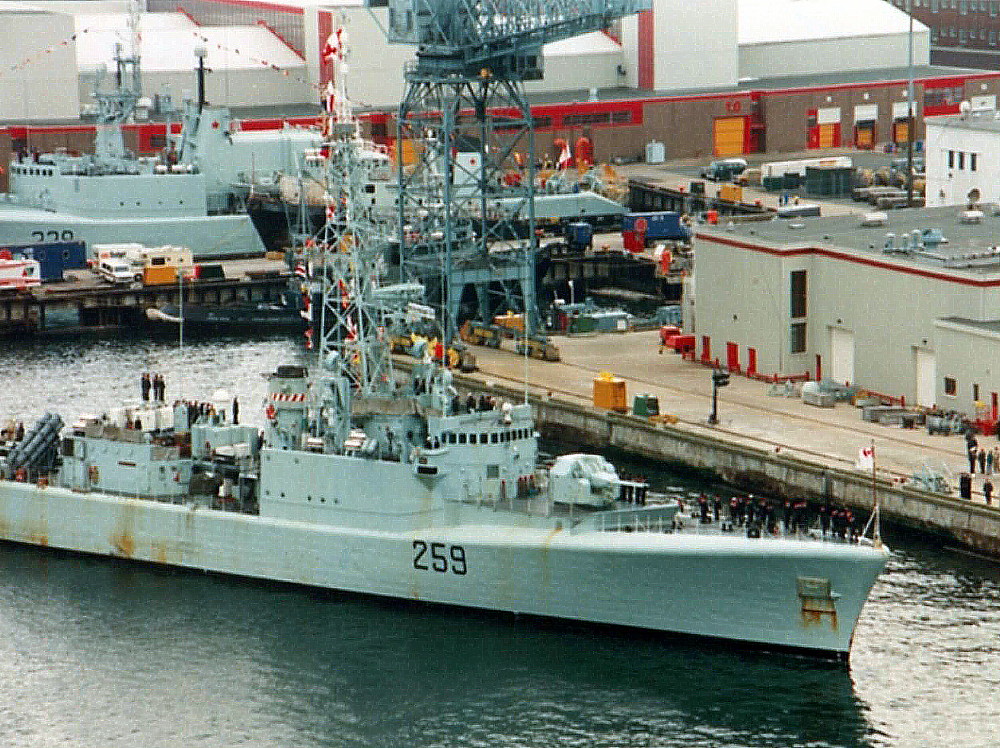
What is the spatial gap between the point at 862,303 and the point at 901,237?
2.94 meters

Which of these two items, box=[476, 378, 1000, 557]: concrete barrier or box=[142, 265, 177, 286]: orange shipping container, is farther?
box=[142, 265, 177, 286]: orange shipping container

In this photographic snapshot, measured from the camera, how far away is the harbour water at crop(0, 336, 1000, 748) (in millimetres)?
46344

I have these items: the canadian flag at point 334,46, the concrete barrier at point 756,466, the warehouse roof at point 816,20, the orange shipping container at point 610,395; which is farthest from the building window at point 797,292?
the warehouse roof at point 816,20

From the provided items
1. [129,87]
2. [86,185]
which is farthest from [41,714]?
[129,87]

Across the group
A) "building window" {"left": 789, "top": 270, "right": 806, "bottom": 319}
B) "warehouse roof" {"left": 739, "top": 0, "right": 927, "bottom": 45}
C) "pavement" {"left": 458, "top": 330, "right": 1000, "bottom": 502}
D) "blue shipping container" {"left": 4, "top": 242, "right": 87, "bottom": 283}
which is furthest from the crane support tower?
"warehouse roof" {"left": 739, "top": 0, "right": 927, "bottom": 45}

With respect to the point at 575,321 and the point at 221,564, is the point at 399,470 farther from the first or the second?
the point at 575,321

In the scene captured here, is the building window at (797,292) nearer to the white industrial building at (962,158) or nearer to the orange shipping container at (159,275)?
the white industrial building at (962,158)

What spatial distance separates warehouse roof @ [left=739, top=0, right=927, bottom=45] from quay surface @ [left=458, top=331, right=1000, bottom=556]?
5079 centimetres

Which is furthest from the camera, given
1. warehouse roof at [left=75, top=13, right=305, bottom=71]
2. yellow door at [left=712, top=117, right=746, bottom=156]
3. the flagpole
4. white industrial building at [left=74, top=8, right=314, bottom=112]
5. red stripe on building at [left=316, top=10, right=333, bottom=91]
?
yellow door at [left=712, top=117, right=746, bottom=156]

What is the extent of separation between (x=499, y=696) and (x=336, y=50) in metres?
13.8

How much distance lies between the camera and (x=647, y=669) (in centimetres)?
4938

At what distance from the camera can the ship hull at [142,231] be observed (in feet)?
318

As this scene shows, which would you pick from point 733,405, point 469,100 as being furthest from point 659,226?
point 733,405

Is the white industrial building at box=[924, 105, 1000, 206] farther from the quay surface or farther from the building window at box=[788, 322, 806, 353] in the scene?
the building window at box=[788, 322, 806, 353]
